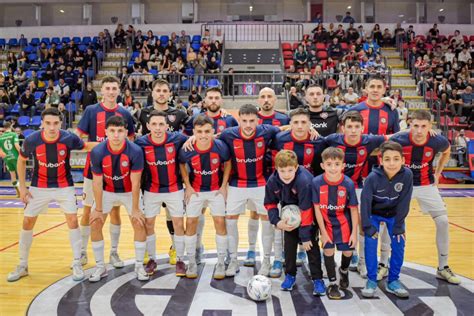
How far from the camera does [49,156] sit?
16.5ft

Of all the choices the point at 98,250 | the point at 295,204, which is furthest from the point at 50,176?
the point at 295,204

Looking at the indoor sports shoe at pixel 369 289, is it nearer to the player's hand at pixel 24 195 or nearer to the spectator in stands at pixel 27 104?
the player's hand at pixel 24 195

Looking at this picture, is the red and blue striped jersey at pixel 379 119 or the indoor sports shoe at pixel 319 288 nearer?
the indoor sports shoe at pixel 319 288

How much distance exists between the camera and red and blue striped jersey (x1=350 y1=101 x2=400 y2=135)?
5.38 metres

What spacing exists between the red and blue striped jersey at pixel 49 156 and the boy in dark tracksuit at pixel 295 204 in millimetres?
2279

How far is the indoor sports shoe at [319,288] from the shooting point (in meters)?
4.49

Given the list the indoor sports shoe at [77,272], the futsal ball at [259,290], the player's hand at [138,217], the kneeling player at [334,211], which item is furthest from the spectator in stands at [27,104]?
the kneeling player at [334,211]

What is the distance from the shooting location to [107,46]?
22062mm

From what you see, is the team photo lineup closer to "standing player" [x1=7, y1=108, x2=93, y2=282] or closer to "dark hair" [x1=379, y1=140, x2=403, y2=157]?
"standing player" [x1=7, y1=108, x2=93, y2=282]

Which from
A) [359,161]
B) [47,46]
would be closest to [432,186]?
[359,161]

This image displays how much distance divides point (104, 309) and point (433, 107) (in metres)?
14.9

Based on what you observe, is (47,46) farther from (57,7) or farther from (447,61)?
(447,61)

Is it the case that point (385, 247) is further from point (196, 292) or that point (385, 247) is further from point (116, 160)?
point (116, 160)

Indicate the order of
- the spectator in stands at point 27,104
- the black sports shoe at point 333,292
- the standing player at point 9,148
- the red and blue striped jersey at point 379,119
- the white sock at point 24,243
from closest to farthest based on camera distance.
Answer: the black sports shoe at point 333,292
the white sock at point 24,243
the red and blue striped jersey at point 379,119
the standing player at point 9,148
the spectator in stands at point 27,104
